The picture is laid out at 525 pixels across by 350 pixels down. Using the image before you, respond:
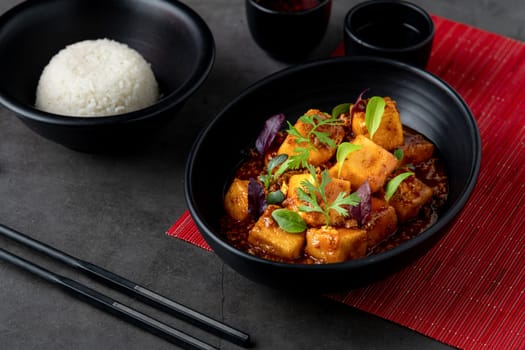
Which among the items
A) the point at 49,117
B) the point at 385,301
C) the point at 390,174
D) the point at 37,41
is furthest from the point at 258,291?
the point at 37,41

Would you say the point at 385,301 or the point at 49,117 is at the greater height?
the point at 49,117

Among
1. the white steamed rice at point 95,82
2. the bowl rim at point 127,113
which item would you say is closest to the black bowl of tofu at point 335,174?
the bowl rim at point 127,113

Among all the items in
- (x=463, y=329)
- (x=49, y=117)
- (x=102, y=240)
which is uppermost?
(x=49, y=117)

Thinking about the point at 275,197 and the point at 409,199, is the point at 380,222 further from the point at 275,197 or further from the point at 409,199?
the point at 275,197

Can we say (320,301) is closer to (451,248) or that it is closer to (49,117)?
(451,248)

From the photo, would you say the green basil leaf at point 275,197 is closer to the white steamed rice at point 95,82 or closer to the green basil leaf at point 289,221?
the green basil leaf at point 289,221

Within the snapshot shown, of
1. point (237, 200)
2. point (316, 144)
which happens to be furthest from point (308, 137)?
point (237, 200)
